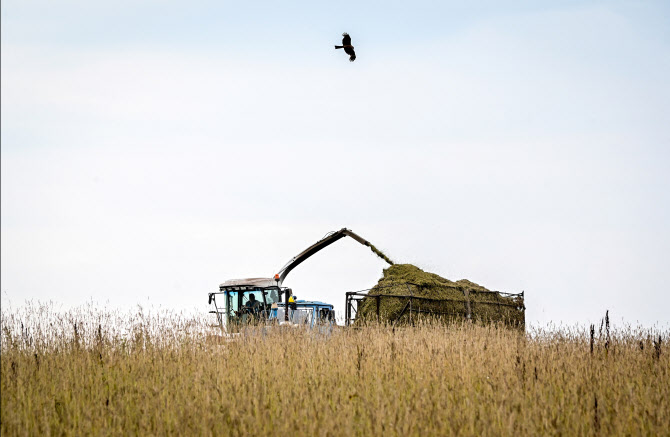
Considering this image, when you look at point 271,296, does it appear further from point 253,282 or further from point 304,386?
point 304,386

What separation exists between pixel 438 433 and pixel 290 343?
4890 millimetres

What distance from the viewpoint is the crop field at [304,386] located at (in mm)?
5391

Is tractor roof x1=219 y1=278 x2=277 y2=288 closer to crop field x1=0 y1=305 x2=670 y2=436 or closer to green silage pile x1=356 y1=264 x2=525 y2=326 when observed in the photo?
green silage pile x1=356 y1=264 x2=525 y2=326

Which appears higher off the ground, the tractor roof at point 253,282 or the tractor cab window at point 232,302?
the tractor roof at point 253,282

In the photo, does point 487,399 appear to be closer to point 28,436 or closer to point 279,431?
point 279,431

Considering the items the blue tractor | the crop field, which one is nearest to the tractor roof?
the blue tractor

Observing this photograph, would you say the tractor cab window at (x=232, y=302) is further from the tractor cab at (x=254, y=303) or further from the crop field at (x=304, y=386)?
the crop field at (x=304, y=386)

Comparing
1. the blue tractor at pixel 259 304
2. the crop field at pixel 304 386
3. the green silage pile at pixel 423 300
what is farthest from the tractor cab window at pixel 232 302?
the crop field at pixel 304 386

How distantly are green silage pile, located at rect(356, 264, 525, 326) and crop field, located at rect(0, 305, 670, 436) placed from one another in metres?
3.51

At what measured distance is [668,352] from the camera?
10477 millimetres

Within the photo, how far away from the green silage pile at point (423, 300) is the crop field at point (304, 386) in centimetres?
351

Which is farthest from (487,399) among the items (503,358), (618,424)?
(503,358)

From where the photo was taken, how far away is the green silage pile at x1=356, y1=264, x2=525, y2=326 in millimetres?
14391

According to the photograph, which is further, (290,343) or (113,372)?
(290,343)
